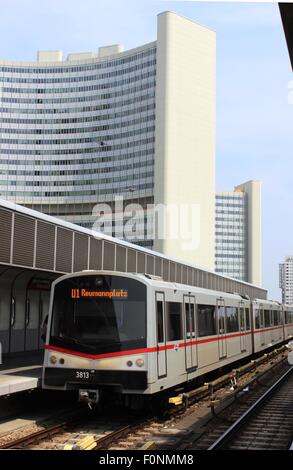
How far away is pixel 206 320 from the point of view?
579 inches

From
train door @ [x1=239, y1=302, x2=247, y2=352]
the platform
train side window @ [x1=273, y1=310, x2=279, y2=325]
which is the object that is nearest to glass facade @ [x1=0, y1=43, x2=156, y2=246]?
train side window @ [x1=273, y1=310, x2=279, y2=325]

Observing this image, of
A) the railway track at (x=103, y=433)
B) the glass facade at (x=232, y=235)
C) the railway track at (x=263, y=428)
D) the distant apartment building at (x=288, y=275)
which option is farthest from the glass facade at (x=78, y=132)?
the railway track at (x=103, y=433)

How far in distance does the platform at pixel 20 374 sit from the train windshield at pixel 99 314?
914 millimetres

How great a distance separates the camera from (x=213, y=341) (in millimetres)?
15391

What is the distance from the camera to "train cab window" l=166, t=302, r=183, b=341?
11717 millimetres

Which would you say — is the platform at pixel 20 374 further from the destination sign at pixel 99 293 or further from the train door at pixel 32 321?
the destination sign at pixel 99 293

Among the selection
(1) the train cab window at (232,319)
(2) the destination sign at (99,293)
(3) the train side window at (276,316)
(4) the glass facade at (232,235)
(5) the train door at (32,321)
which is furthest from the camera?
(4) the glass facade at (232,235)

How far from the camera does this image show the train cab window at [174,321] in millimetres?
11717

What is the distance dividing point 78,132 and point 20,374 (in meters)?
121

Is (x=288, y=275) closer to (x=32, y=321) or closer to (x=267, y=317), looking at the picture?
(x=267, y=317)

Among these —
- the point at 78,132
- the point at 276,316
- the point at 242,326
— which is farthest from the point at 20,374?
the point at 78,132

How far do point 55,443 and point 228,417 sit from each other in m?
4.26

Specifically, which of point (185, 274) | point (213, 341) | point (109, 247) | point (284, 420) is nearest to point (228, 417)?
point (284, 420)

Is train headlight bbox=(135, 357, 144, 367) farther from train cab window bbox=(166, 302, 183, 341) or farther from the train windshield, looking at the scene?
train cab window bbox=(166, 302, 183, 341)
